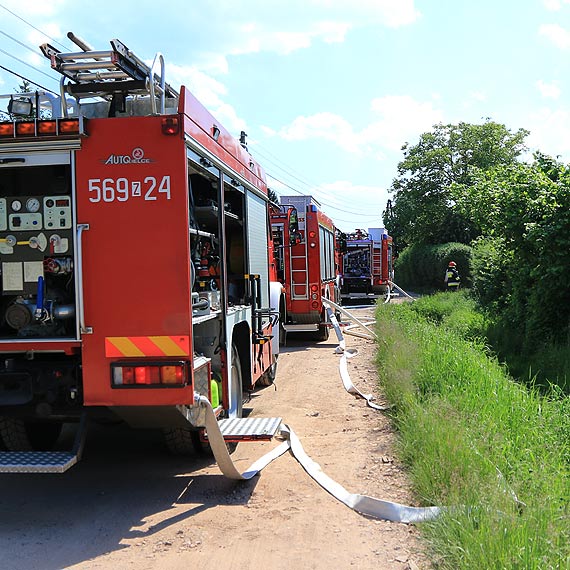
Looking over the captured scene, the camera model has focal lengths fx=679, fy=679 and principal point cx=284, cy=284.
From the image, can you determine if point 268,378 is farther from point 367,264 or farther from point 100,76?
point 367,264

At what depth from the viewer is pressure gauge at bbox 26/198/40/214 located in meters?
5.04

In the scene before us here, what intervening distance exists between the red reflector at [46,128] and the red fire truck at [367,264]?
24.8 metres

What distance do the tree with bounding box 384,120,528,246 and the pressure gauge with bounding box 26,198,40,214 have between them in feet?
108

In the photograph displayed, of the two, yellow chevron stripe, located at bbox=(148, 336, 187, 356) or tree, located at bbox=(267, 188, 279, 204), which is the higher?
tree, located at bbox=(267, 188, 279, 204)

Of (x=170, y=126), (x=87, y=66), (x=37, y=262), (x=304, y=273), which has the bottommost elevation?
(x=304, y=273)

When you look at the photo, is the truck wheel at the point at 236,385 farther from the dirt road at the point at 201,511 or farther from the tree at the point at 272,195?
the tree at the point at 272,195

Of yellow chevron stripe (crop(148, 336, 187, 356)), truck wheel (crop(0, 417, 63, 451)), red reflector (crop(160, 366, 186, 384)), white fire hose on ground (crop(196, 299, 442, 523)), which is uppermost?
yellow chevron stripe (crop(148, 336, 187, 356))

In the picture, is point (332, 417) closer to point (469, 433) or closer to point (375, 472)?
point (375, 472)

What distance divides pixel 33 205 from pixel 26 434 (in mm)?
2116

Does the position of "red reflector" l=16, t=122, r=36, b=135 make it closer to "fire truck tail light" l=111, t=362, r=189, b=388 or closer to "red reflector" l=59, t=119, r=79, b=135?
"red reflector" l=59, t=119, r=79, b=135

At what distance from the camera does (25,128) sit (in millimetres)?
4762

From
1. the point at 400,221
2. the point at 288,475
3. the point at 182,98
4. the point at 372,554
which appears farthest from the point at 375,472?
the point at 400,221

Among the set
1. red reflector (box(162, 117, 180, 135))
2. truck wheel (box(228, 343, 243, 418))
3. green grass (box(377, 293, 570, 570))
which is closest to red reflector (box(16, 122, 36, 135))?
red reflector (box(162, 117, 180, 135))

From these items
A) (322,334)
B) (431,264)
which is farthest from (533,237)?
(431,264)
